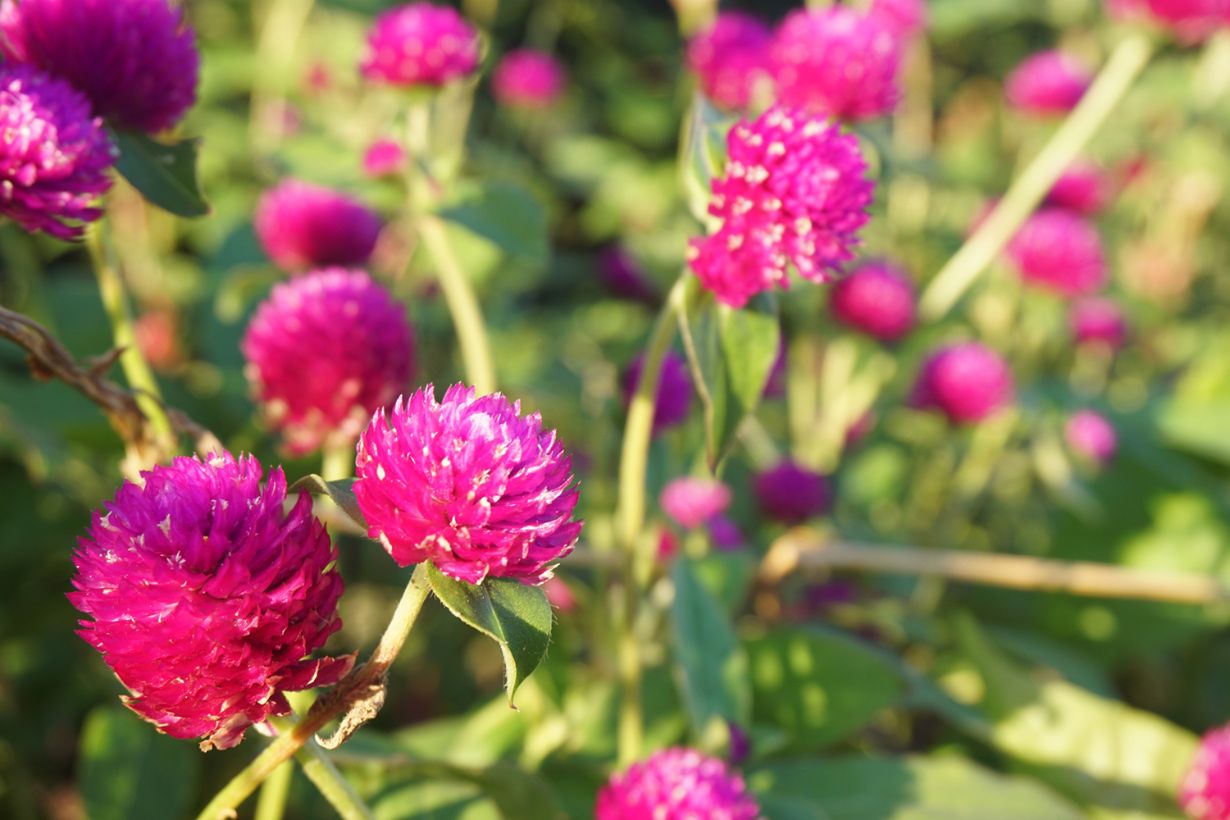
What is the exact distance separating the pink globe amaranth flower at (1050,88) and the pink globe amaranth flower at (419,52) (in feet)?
4.44

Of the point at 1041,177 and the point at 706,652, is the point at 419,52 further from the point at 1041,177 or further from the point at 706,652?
the point at 1041,177

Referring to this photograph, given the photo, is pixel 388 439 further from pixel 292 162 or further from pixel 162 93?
pixel 292 162

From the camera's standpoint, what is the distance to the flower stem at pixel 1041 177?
5.93 feet

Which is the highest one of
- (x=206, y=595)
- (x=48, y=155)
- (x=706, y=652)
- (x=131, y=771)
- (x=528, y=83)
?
(x=48, y=155)

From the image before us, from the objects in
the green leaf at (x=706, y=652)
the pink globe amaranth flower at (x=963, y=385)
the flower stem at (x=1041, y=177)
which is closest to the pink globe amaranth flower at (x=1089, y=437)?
the pink globe amaranth flower at (x=963, y=385)

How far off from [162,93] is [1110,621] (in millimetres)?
1658

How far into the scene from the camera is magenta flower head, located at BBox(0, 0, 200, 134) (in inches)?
31.2

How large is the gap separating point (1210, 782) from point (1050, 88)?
1451 millimetres

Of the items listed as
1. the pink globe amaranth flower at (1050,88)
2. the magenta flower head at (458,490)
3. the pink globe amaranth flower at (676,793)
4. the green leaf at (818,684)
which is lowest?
the green leaf at (818,684)

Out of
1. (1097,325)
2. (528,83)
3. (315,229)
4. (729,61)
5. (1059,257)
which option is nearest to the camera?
(315,229)

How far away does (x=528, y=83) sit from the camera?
111 inches

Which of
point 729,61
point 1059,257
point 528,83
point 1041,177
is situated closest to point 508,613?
point 729,61

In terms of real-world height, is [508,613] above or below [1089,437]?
above

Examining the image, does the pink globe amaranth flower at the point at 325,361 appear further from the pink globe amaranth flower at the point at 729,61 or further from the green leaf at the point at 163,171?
the pink globe amaranth flower at the point at 729,61
